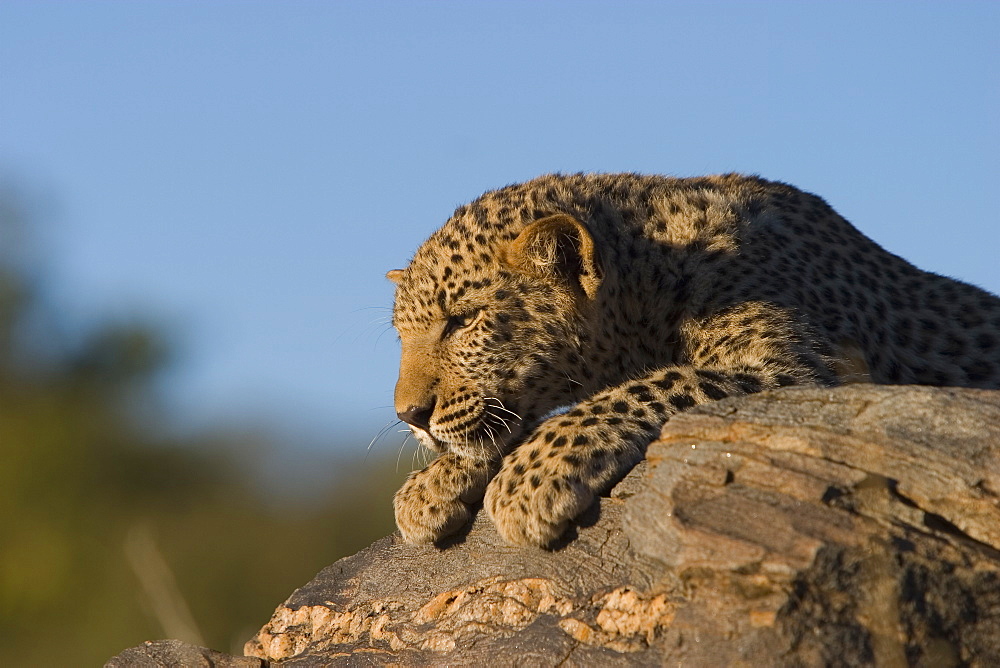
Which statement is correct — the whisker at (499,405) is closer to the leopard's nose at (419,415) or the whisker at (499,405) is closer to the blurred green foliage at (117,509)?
the leopard's nose at (419,415)

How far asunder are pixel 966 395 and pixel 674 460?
125cm

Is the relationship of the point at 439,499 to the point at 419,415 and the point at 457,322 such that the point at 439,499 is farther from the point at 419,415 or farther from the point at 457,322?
the point at 457,322

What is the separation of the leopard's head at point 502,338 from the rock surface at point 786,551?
1570mm

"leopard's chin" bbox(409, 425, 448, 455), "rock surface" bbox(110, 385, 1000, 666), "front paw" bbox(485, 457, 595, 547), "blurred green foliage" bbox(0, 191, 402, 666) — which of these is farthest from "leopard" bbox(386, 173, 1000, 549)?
"blurred green foliage" bbox(0, 191, 402, 666)

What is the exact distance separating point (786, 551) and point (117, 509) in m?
36.4

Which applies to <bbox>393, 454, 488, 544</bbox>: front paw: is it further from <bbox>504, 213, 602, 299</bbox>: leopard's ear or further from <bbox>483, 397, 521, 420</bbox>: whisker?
<bbox>504, 213, 602, 299</bbox>: leopard's ear

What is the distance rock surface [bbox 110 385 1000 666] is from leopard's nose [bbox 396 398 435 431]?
1645 millimetres

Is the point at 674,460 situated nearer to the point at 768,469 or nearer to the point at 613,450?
the point at 768,469

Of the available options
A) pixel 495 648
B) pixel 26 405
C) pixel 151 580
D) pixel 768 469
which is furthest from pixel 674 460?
pixel 26 405

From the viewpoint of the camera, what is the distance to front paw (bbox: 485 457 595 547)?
5.60 metres

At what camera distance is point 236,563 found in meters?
27.0

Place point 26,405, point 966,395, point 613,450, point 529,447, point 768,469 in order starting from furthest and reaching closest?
point 26,405, point 529,447, point 613,450, point 966,395, point 768,469

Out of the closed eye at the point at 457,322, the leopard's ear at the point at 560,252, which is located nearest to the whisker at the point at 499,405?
the closed eye at the point at 457,322

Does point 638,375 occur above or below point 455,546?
above
